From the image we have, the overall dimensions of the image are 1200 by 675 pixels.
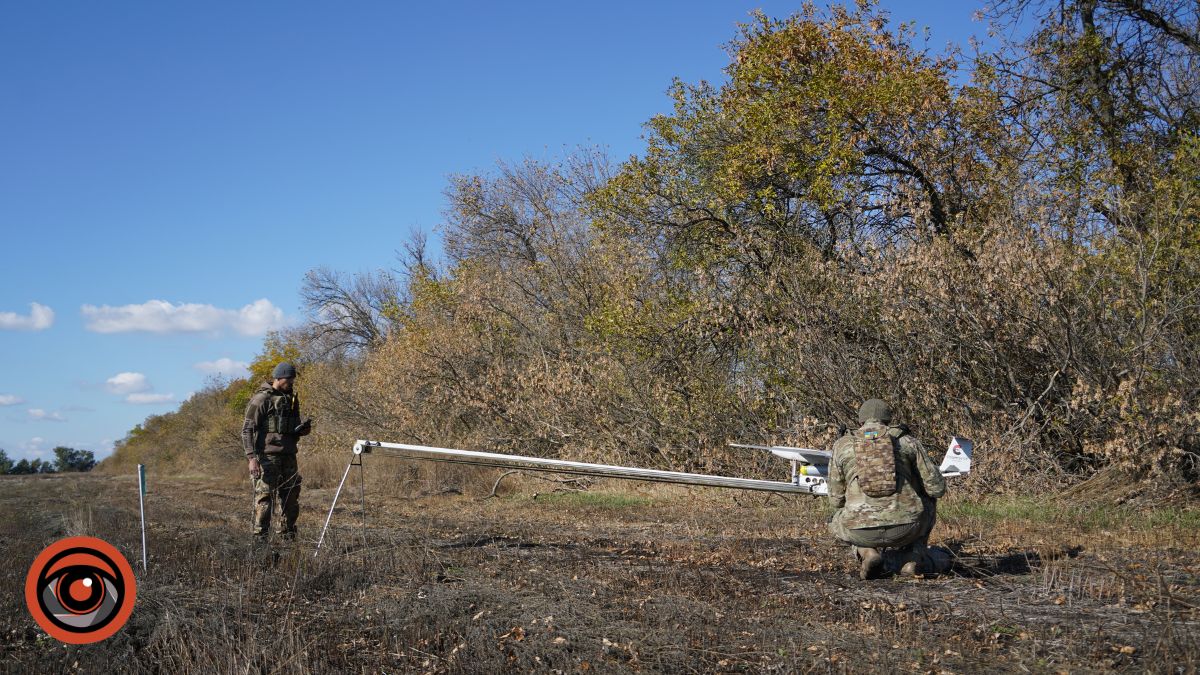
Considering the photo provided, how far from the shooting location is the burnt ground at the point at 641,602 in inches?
243

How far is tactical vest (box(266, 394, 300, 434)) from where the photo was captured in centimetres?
1149

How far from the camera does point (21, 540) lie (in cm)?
1231

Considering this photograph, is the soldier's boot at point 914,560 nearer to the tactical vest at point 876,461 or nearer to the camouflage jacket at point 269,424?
the tactical vest at point 876,461

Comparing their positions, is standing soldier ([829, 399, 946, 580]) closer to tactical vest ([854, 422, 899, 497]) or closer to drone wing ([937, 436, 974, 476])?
tactical vest ([854, 422, 899, 497])

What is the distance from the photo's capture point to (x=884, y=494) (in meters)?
8.47

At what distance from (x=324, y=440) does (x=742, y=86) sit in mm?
21943

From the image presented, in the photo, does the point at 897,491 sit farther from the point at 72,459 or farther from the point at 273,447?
the point at 72,459

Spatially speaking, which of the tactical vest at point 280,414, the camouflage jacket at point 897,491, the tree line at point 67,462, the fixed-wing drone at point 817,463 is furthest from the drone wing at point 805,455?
the tree line at point 67,462

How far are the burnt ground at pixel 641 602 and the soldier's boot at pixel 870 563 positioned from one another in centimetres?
11

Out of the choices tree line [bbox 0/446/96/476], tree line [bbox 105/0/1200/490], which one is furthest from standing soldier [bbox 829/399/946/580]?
tree line [bbox 0/446/96/476]

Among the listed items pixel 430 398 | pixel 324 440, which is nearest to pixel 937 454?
pixel 430 398

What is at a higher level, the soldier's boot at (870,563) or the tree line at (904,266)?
the tree line at (904,266)

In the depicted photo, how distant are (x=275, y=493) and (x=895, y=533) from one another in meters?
6.83

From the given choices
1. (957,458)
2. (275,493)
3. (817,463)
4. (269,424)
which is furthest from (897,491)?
(269,424)
